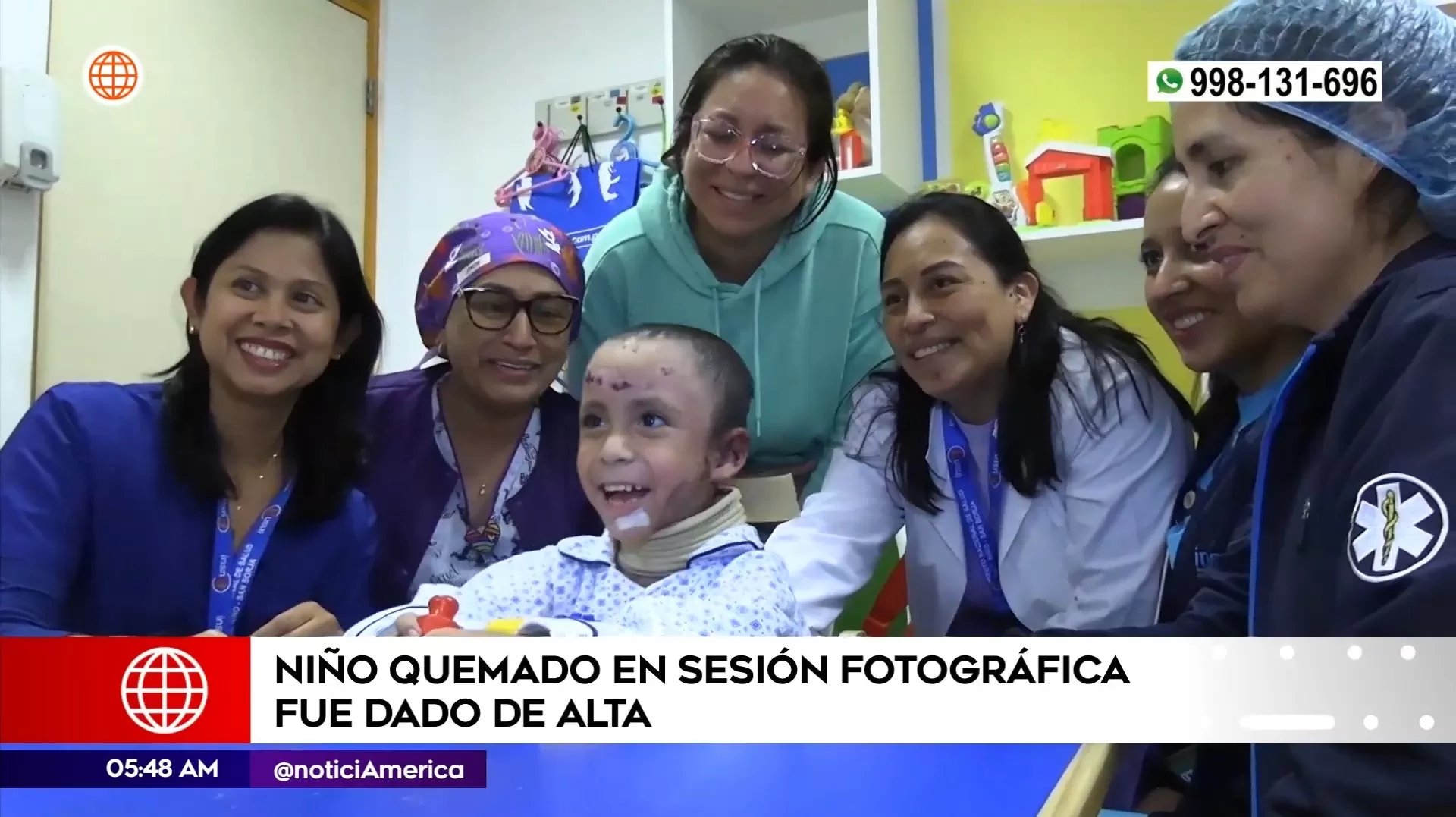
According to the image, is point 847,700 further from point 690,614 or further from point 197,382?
point 197,382

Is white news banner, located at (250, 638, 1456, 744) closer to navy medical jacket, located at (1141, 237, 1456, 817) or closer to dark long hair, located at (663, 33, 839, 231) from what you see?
navy medical jacket, located at (1141, 237, 1456, 817)

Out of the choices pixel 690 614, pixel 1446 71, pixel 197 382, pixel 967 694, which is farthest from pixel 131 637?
pixel 1446 71

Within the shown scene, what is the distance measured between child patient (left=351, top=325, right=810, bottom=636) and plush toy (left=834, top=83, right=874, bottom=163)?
0.42 metres

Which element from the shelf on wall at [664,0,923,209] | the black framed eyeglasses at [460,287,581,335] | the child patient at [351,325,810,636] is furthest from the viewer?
the shelf on wall at [664,0,923,209]

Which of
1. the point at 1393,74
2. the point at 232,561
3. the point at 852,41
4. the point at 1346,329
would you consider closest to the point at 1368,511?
the point at 1346,329

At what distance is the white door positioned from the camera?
58cm

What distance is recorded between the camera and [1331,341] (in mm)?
413

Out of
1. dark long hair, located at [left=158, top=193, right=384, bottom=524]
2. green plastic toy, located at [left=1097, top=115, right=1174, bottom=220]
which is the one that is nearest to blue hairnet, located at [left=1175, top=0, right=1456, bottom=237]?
green plastic toy, located at [left=1097, top=115, right=1174, bottom=220]

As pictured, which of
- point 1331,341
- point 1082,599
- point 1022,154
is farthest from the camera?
point 1022,154

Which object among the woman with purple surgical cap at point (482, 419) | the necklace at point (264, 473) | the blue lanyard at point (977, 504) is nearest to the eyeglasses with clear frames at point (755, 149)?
the woman with purple surgical cap at point (482, 419)

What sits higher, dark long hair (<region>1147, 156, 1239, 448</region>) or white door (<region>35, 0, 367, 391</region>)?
white door (<region>35, 0, 367, 391</region>)

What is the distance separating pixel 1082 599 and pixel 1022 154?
453mm

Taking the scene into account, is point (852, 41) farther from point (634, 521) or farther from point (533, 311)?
point (634, 521)

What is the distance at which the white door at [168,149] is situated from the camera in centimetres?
58
